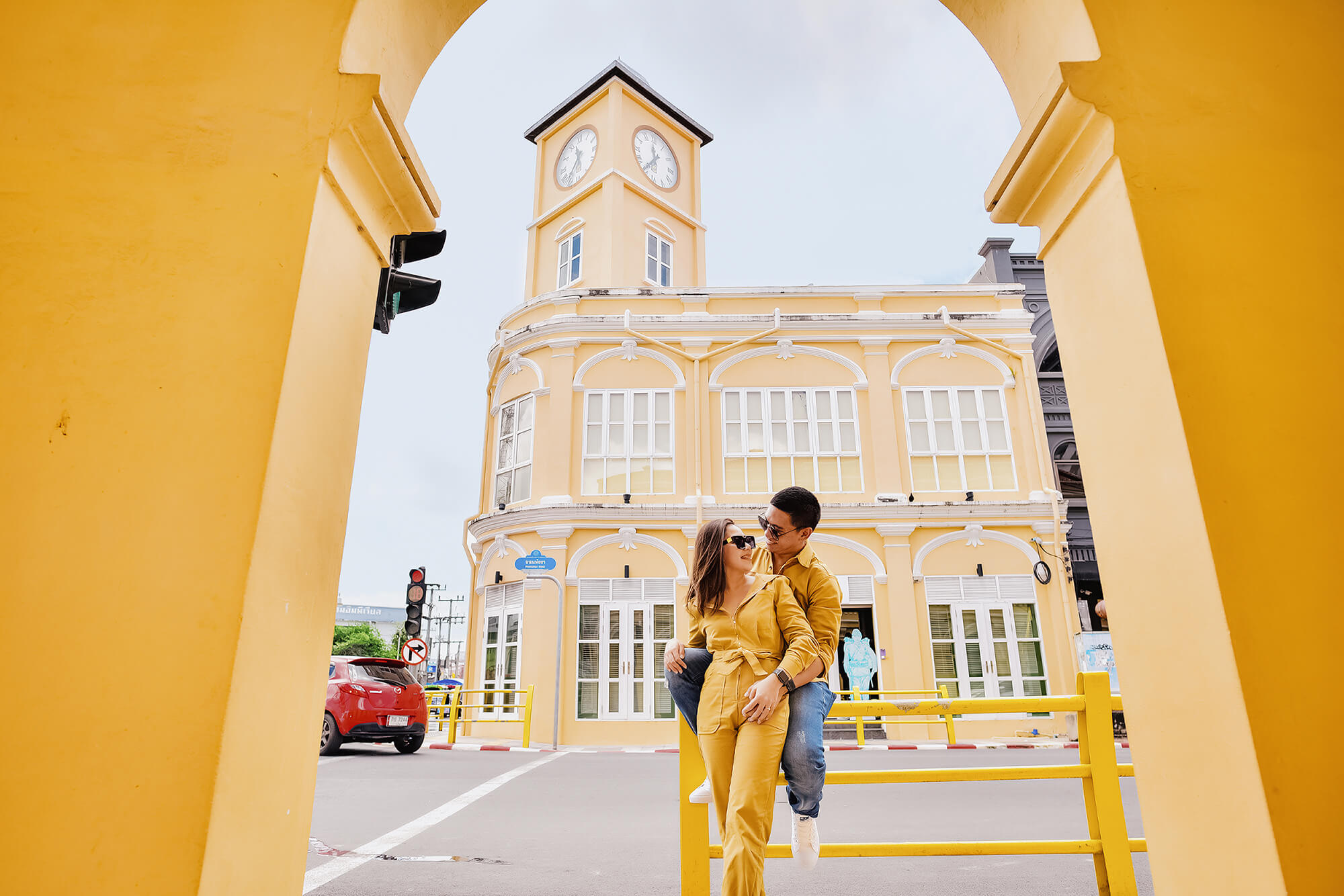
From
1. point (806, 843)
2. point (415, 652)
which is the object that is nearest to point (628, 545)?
point (415, 652)

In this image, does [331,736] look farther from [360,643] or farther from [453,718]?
[360,643]

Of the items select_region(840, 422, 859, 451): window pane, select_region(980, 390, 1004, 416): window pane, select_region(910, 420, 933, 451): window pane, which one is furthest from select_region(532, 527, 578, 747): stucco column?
select_region(980, 390, 1004, 416): window pane

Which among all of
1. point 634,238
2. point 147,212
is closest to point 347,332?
point 147,212

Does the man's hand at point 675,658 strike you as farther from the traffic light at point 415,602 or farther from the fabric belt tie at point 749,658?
the traffic light at point 415,602

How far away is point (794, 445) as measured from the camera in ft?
55.2

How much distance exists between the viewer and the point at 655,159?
21812 mm

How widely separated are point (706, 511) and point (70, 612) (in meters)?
14.1

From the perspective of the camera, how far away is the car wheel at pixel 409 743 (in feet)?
37.4

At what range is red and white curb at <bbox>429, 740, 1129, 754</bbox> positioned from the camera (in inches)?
516

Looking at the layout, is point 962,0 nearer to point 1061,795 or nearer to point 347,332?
point 347,332

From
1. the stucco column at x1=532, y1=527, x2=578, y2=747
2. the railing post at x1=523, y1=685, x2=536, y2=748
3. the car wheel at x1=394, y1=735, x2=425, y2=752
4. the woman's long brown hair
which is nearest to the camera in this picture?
the woman's long brown hair

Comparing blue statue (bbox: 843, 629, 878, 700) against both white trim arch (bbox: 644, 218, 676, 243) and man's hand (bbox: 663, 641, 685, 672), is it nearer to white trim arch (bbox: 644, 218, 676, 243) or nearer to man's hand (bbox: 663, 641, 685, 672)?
white trim arch (bbox: 644, 218, 676, 243)

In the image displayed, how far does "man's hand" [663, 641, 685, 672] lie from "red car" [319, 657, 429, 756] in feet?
29.4

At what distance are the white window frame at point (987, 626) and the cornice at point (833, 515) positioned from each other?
1212mm
